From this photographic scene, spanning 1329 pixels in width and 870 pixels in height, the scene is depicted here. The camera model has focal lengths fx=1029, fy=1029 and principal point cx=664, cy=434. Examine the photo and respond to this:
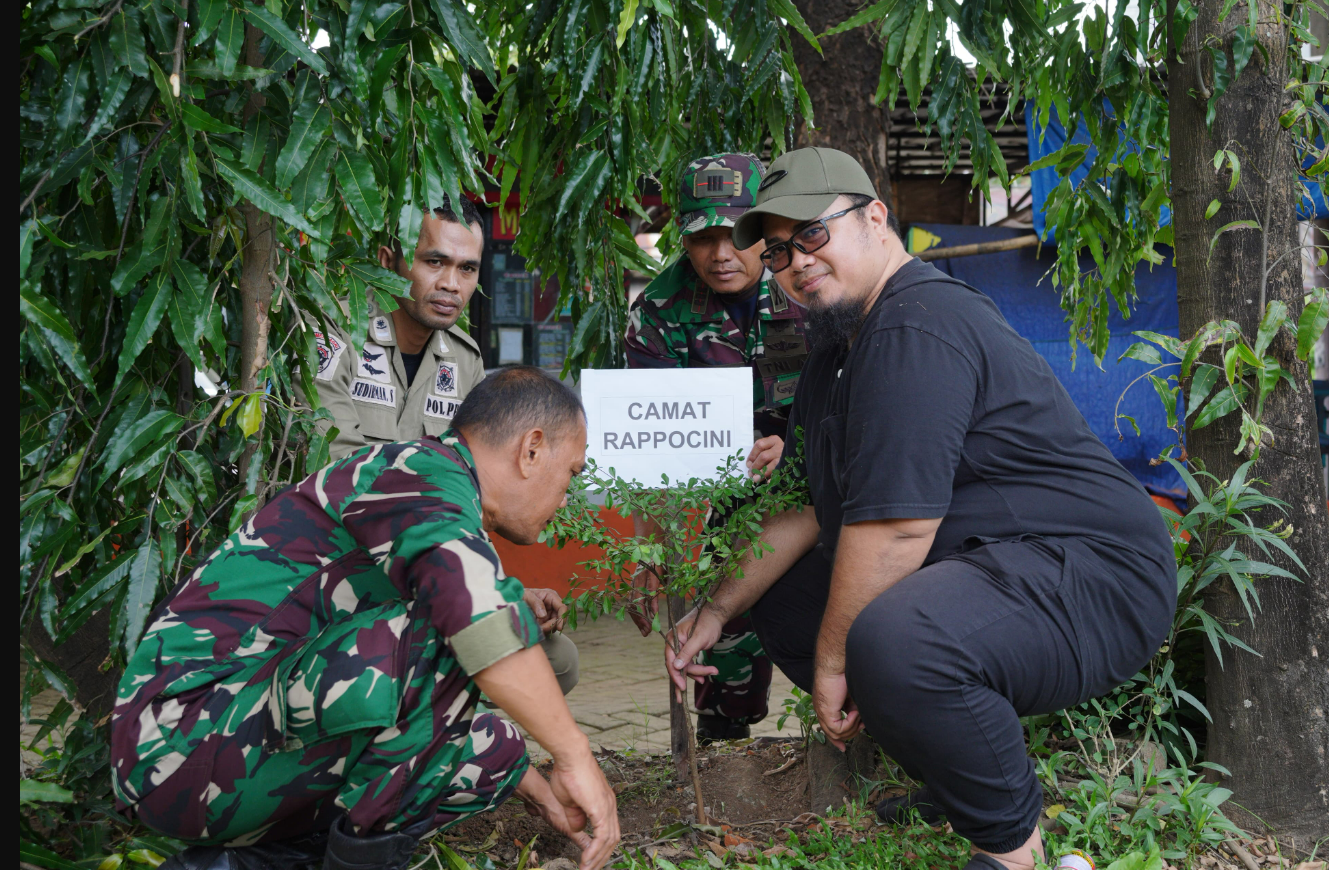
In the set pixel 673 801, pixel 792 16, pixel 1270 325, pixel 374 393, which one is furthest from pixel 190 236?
pixel 1270 325

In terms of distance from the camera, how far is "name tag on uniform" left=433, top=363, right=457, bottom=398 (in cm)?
299

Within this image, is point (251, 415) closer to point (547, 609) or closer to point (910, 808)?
point (547, 609)

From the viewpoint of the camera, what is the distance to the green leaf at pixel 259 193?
1.71 meters

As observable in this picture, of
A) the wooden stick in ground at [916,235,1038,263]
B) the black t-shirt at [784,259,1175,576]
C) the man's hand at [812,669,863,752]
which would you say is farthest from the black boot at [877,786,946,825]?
the wooden stick in ground at [916,235,1038,263]

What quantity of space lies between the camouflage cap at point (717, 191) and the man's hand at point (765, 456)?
0.64 metres

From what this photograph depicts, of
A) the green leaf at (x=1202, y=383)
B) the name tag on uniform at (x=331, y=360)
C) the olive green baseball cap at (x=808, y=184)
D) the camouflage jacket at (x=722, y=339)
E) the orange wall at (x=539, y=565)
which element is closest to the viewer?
the olive green baseball cap at (x=808, y=184)

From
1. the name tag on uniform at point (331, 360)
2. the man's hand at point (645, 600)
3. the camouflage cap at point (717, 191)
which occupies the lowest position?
the man's hand at point (645, 600)

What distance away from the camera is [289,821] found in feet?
5.69

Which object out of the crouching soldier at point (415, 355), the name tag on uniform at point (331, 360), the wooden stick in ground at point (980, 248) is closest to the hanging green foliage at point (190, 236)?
the name tag on uniform at point (331, 360)

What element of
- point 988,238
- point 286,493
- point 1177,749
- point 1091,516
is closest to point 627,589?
point 286,493

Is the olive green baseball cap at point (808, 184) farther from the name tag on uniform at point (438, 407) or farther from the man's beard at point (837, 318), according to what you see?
the name tag on uniform at point (438, 407)

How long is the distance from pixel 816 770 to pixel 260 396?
5.22 feet

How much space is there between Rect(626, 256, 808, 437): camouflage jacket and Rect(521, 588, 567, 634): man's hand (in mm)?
794

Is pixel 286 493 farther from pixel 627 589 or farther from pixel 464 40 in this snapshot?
pixel 464 40
